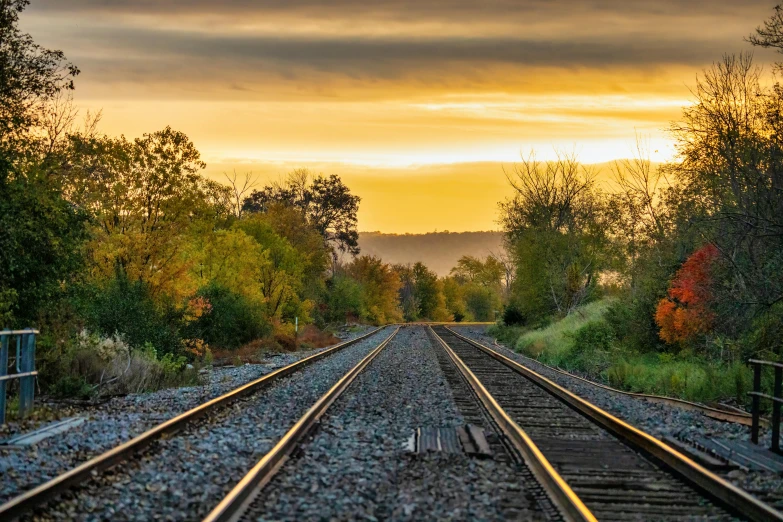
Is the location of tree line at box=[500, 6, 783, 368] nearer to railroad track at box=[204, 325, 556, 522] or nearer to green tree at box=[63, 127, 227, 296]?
railroad track at box=[204, 325, 556, 522]

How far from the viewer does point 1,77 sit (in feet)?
55.9

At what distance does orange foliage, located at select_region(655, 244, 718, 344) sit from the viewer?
69.5ft

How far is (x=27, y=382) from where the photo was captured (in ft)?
38.2

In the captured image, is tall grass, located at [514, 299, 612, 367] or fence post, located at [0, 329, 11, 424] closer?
fence post, located at [0, 329, 11, 424]

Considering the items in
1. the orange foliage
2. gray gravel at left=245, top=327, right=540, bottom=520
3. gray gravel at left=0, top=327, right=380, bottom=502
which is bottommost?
gray gravel at left=0, top=327, right=380, bottom=502

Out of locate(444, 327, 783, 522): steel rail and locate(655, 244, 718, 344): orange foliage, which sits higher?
locate(655, 244, 718, 344): orange foliage

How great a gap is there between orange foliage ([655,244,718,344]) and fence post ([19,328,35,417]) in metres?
15.5

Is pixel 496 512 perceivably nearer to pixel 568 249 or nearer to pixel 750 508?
pixel 750 508

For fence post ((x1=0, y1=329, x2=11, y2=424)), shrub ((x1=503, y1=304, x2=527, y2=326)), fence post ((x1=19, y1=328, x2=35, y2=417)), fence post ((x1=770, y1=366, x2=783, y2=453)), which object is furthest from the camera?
shrub ((x1=503, y1=304, x2=527, y2=326))

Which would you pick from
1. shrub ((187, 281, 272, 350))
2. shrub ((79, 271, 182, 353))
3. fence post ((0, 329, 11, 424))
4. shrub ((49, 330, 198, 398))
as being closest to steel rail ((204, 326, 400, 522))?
fence post ((0, 329, 11, 424))

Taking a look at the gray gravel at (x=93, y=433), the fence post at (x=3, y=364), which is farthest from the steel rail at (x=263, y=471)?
the fence post at (x=3, y=364)

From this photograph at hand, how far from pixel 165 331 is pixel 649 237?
25.6m

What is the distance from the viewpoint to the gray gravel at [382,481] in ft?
21.9

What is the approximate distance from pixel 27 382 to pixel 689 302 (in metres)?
17.7
